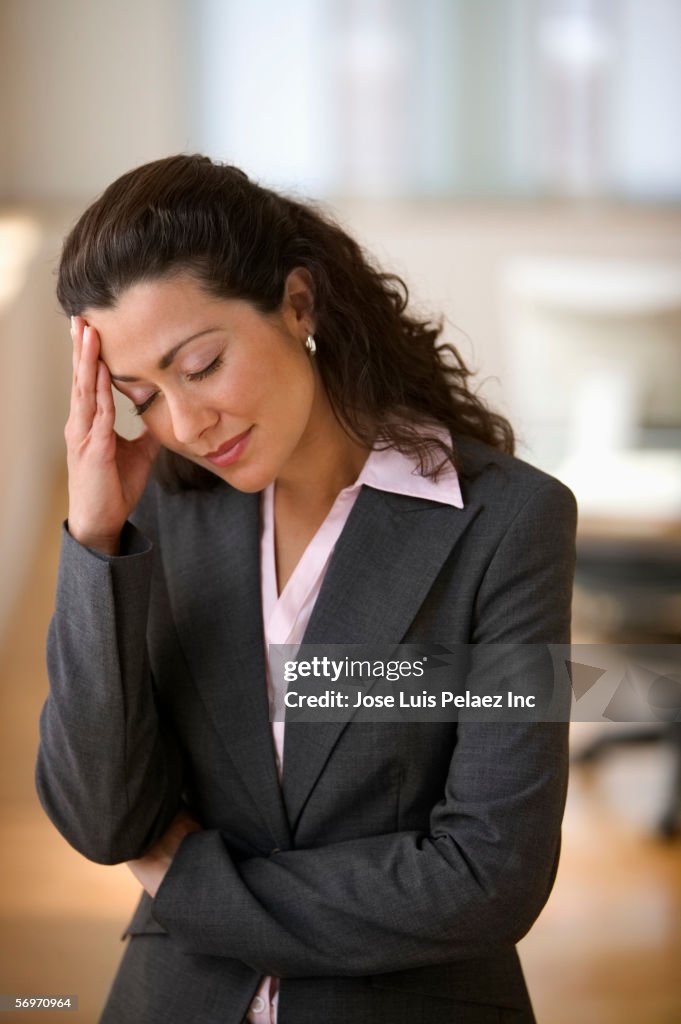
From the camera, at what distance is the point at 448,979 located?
1.14 meters

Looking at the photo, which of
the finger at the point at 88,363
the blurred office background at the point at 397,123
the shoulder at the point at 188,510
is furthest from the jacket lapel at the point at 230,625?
the blurred office background at the point at 397,123

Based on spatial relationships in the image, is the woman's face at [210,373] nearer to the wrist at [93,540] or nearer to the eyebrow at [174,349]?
the eyebrow at [174,349]

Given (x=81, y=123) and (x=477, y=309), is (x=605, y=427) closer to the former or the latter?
(x=477, y=309)

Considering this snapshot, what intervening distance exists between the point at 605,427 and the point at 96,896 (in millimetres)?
2412

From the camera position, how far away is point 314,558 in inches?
48.1

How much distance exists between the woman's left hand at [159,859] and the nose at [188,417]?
39 cm

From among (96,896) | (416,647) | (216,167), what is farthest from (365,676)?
(96,896)

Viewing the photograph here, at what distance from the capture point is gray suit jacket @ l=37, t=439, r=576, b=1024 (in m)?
1.06

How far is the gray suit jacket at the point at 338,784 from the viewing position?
106cm

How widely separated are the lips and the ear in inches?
5.0

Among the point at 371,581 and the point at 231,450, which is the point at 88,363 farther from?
the point at 371,581

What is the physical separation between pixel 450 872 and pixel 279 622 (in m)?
0.30

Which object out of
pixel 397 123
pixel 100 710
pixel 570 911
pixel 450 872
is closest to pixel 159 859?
pixel 100 710

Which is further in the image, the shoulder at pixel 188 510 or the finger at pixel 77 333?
the shoulder at pixel 188 510
